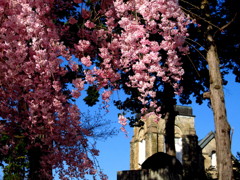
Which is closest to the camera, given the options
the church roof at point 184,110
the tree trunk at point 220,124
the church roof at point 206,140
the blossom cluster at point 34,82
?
the blossom cluster at point 34,82

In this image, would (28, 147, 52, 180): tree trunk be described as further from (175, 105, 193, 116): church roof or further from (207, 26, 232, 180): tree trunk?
(175, 105, 193, 116): church roof

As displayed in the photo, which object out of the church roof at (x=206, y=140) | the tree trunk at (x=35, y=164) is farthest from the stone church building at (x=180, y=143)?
the tree trunk at (x=35, y=164)

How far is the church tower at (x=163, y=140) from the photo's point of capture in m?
31.2

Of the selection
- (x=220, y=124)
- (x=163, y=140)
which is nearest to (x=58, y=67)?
(x=220, y=124)

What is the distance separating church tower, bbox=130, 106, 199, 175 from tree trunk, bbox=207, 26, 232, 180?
69.5ft

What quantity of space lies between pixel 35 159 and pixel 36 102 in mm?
3298

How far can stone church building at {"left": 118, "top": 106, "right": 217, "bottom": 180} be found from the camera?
31500mm

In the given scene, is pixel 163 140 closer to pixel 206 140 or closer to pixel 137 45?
pixel 206 140

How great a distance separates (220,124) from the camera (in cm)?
858

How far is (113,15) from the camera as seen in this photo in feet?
28.9

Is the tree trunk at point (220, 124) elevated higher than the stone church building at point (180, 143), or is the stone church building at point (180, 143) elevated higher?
the stone church building at point (180, 143)

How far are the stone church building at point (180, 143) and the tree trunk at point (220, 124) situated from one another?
21512 millimetres

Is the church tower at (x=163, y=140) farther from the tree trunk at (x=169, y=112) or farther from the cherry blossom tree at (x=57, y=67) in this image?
the cherry blossom tree at (x=57, y=67)

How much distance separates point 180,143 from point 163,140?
2.31m
